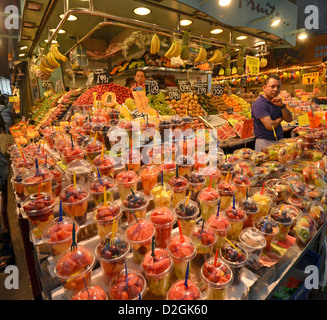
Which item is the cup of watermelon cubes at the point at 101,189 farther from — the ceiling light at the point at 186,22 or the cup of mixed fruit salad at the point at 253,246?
the ceiling light at the point at 186,22

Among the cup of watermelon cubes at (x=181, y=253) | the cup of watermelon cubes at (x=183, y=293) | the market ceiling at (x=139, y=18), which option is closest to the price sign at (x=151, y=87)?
the market ceiling at (x=139, y=18)

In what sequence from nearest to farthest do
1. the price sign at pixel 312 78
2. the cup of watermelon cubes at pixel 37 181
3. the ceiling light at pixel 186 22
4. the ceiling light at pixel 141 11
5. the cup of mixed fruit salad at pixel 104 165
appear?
1. the cup of watermelon cubes at pixel 37 181
2. the cup of mixed fruit salad at pixel 104 165
3. the ceiling light at pixel 141 11
4. the ceiling light at pixel 186 22
5. the price sign at pixel 312 78

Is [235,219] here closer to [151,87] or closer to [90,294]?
[90,294]

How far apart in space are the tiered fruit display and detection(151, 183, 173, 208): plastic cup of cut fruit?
261 centimetres

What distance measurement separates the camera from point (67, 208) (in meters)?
1.45

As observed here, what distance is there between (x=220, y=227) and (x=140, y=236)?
0.51m

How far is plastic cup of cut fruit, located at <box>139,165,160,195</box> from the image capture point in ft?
5.88

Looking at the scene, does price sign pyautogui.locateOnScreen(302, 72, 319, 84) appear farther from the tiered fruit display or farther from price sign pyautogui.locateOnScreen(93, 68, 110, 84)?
price sign pyautogui.locateOnScreen(93, 68, 110, 84)

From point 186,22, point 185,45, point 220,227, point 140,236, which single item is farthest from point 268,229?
point 186,22

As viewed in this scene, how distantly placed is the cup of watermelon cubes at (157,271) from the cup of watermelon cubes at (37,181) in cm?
96

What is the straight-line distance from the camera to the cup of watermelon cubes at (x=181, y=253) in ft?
3.93

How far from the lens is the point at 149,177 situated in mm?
1785

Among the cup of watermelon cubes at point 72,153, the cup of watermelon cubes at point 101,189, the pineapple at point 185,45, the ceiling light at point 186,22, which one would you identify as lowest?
the cup of watermelon cubes at point 101,189
